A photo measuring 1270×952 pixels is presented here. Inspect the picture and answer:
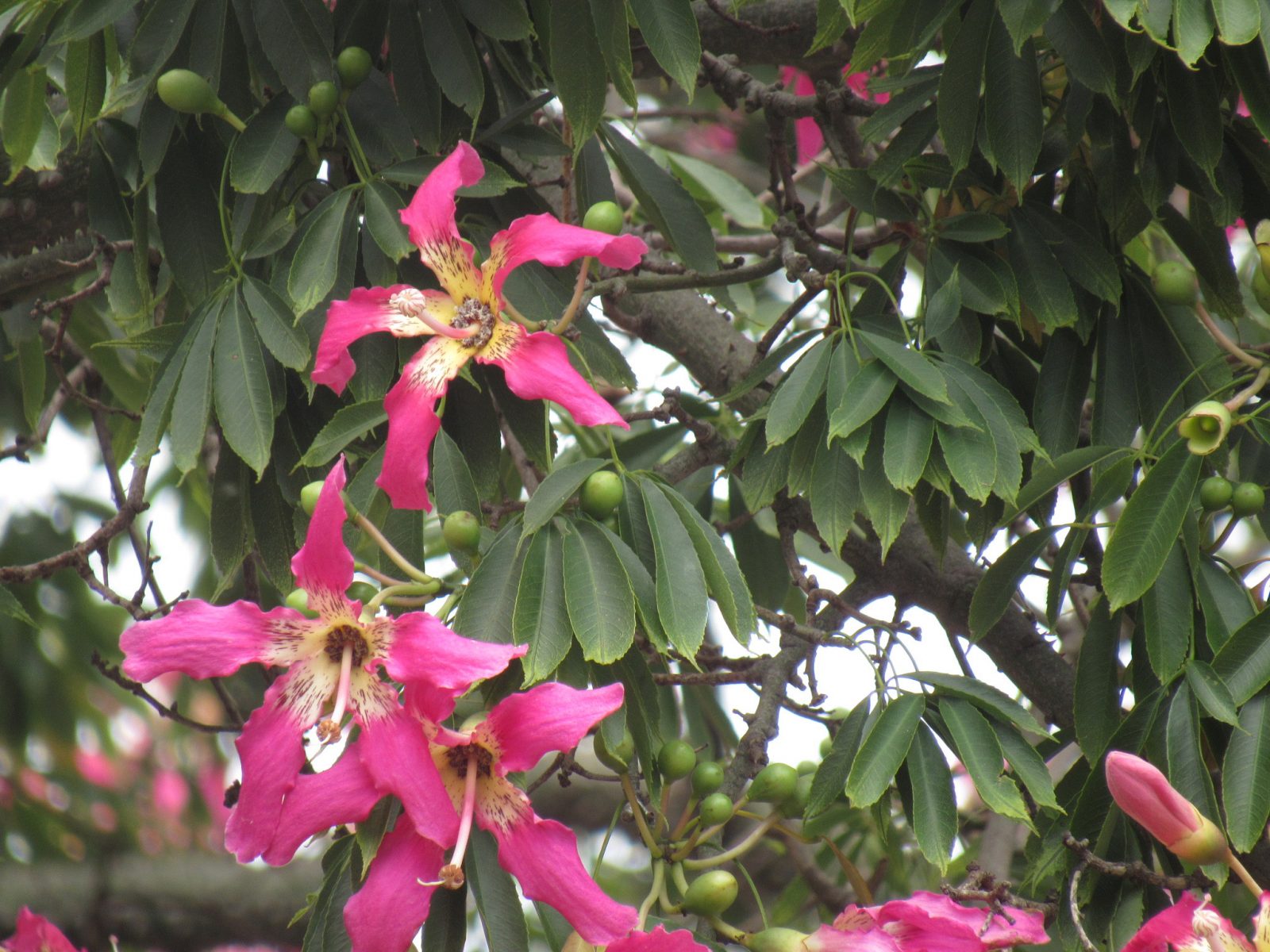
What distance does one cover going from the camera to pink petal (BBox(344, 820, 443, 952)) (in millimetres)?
1057

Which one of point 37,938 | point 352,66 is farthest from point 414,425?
point 37,938

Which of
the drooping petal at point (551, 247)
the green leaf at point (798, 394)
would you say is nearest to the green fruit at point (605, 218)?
the drooping petal at point (551, 247)

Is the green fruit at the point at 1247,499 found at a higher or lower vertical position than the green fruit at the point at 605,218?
lower

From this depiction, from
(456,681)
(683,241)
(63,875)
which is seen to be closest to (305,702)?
(456,681)

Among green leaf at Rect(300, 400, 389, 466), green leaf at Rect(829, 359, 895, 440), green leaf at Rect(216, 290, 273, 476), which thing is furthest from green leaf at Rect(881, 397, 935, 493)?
green leaf at Rect(216, 290, 273, 476)

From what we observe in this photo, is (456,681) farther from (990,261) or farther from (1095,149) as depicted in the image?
(1095,149)

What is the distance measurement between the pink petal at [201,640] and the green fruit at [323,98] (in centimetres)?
53

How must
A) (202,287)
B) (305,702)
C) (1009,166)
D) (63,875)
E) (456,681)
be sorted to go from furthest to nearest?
(63,875)
(202,287)
(1009,166)
(305,702)
(456,681)

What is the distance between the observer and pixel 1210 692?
3.82 ft

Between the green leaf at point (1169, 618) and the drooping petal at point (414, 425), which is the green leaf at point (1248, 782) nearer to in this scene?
the green leaf at point (1169, 618)

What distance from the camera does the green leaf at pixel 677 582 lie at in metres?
1.13

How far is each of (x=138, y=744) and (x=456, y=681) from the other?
9.44 feet

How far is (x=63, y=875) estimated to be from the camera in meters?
2.53

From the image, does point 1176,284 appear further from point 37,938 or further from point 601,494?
point 37,938
